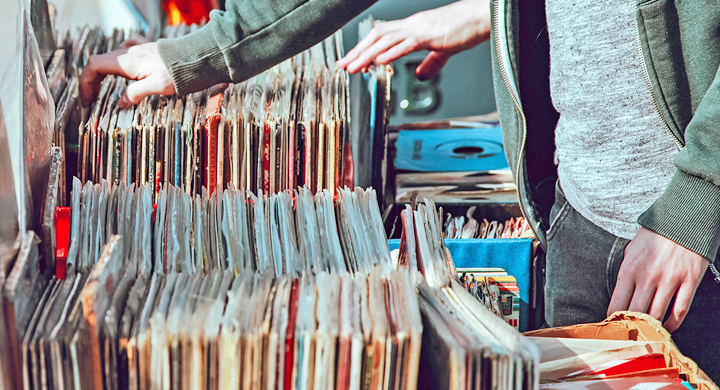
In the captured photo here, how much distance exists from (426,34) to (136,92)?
0.63 m

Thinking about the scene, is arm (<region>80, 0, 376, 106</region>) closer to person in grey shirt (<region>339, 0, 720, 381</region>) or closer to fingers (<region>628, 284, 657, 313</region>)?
person in grey shirt (<region>339, 0, 720, 381</region>)

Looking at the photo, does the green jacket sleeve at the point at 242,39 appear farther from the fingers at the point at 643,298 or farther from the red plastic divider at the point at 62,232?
the fingers at the point at 643,298

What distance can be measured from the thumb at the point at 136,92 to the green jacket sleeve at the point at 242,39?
2.0 inches

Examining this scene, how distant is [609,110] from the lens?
785 millimetres

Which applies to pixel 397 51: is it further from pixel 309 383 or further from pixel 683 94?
pixel 309 383

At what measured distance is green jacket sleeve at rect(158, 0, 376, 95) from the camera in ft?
2.64

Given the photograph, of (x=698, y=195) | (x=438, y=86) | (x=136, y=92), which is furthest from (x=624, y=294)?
(x=438, y=86)

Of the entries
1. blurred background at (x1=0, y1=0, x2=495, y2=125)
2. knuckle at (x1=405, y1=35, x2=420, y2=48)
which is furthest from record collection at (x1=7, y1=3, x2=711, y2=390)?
blurred background at (x1=0, y1=0, x2=495, y2=125)

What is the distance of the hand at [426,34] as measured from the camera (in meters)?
0.99

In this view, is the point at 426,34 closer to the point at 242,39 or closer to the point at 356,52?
the point at 356,52

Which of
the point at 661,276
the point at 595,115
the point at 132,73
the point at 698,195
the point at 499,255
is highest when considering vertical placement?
the point at 132,73

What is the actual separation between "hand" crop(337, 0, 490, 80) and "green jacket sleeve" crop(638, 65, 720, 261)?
0.54 meters

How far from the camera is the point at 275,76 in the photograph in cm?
97

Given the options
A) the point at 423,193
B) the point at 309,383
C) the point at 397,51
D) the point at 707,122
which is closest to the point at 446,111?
the point at 423,193
